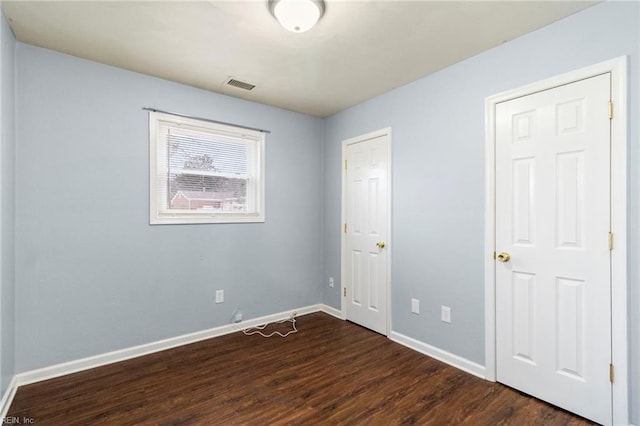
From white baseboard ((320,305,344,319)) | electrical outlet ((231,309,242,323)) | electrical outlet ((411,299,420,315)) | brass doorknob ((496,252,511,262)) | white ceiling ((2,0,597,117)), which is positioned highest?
white ceiling ((2,0,597,117))

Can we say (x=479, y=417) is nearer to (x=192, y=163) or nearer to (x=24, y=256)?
(x=192, y=163)

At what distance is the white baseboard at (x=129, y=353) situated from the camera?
2.31 meters

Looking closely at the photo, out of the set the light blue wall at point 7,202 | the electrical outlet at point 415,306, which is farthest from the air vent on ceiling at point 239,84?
the electrical outlet at point 415,306

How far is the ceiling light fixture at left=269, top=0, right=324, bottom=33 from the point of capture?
176cm

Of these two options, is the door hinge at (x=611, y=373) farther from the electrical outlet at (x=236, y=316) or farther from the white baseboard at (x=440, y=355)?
the electrical outlet at (x=236, y=316)

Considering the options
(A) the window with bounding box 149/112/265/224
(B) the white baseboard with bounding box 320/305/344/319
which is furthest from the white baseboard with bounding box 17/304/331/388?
(A) the window with bounding box 149/112/265/224

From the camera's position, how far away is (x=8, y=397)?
2.04 m

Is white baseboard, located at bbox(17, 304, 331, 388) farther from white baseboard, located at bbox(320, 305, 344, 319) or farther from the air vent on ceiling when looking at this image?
the air vent on ceiling

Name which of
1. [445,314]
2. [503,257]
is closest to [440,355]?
[445,314]

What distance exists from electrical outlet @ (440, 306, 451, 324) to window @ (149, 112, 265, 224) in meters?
2.09

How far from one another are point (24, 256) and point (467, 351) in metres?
3.51

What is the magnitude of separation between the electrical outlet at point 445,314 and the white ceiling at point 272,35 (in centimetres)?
209

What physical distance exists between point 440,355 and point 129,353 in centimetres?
272

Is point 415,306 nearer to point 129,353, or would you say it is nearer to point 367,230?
point 367,230
